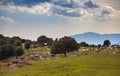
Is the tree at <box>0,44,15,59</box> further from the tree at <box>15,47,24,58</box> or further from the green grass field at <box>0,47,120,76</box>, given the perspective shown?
the green grass field at <box>0,47,120,76</box>

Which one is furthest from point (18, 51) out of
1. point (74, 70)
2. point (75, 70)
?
point (75, 70)

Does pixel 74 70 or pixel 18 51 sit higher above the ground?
pixel 18 51

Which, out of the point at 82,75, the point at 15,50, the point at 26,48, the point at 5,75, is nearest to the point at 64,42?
the point at 15,50

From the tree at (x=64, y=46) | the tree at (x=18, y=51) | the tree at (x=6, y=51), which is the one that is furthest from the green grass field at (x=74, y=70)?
the tree at (x=6, y=51)

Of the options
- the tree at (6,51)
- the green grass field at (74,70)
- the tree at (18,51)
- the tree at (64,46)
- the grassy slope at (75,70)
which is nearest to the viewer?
the grassy slope at (75,70)

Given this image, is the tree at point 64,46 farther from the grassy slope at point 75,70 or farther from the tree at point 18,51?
the grassy slope at point 75,70

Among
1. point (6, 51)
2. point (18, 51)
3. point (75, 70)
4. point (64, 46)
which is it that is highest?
point (64, 46)

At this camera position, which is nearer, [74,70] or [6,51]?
[74,70]

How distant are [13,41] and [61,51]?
72.6m

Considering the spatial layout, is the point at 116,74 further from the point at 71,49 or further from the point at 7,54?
the point at 7,54

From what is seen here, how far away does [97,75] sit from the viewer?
4819 cm

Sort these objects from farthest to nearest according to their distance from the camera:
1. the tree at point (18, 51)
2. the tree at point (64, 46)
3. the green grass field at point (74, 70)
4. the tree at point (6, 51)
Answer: the tree at point (6, 51)
the tree at point (18, 51)
the tree at point (64, 46)
the green grass field at point (74, 70)

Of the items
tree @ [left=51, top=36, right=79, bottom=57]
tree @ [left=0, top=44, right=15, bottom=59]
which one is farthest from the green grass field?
tree @ [left=0, top=44, right=15, bottom=59]

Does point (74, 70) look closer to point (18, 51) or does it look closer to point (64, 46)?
point (64, 46)
